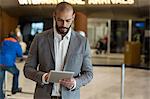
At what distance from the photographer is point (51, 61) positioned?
227 centimetres

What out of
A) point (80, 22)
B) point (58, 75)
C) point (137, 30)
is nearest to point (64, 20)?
point (58, 75)

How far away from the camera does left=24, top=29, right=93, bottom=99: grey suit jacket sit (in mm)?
2264

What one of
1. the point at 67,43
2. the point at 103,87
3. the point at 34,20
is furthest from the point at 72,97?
the point at 103,87

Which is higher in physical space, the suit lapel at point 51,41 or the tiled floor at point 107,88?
the suit lapel at point 51,41

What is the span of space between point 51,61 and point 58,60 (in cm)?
5

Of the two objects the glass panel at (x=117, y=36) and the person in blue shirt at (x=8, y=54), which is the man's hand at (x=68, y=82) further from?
the glass panel at (x=117, y=36)

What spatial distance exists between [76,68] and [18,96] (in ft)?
14.4

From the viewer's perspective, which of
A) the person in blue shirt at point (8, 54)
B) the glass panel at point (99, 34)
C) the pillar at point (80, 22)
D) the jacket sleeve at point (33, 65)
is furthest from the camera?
the glass panel at point (99, 34)

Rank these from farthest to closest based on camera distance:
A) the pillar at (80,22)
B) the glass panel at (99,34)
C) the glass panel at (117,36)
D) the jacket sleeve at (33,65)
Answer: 1. the glass panel at (117,36)
2. the glass panel at (99,34)
3. the pillar at (80,22)
4. the jacket sleeve at (33,65)

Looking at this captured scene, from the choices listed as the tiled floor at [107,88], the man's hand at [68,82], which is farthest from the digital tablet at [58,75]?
the tiled floor at [107,88]

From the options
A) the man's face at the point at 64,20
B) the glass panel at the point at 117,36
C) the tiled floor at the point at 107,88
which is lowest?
the tiled floor at the point at 107,88

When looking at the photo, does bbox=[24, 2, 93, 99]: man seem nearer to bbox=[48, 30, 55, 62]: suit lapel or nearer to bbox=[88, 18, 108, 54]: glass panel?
bbox=[48, 30, 55, 62]: suit lapel

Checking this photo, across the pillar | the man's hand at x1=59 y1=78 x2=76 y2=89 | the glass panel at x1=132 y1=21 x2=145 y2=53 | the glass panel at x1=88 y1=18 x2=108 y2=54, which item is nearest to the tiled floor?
the pillar

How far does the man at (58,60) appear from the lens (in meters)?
2.26
